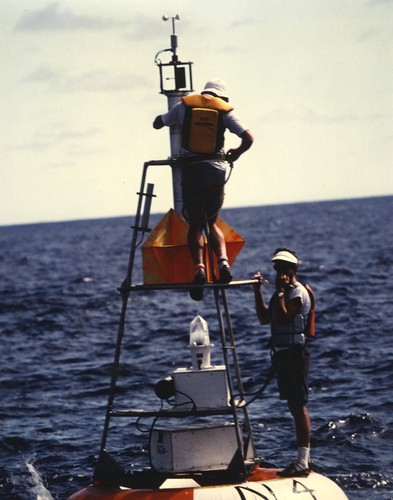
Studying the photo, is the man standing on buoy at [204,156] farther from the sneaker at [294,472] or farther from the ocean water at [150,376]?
the ocean water at [150,376]

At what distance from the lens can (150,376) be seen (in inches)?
1116

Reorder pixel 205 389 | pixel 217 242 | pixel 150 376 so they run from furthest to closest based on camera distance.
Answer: pixel 150 376, pixel 205 389, pixel 217 242

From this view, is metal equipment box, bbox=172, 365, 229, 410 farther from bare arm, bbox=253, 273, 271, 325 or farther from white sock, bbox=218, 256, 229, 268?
white sock, bbox=218, 256, 229, 268

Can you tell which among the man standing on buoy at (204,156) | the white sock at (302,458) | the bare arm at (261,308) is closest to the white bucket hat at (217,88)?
the man standing on buoy at (204,156)

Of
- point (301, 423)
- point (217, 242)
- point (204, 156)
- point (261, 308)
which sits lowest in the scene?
point (301, 423)

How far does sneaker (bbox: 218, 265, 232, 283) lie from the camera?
12836mm

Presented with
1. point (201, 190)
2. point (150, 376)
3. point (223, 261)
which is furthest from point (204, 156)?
point (150, 376)

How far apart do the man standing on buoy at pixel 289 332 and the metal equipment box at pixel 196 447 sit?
29.4 inches

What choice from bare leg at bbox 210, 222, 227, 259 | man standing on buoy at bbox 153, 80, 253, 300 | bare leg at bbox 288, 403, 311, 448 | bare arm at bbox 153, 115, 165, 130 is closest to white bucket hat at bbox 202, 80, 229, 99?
man standing on buoy at bbox 153, 80, 253, 300

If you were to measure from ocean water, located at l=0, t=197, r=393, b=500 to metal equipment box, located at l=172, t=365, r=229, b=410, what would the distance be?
2046 mm

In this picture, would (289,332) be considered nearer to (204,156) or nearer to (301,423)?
(301,423)

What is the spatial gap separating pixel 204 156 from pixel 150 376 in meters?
15.9

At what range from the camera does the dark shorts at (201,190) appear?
13.0 metres

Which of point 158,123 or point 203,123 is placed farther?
point 158,123
